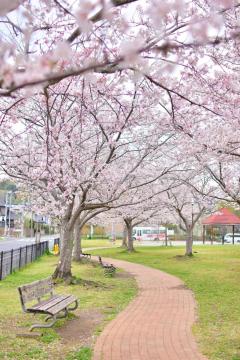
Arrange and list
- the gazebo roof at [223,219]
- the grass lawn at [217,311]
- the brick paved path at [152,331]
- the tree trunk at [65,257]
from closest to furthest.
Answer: the brick paved path at [152,331] → the grass lawn at [217,311] → the tree trunk at [65,257] → the gazebo roof at [223,219]

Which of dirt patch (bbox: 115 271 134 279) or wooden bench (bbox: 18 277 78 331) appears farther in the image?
dirt patch (bbox: 115 271 134 279)

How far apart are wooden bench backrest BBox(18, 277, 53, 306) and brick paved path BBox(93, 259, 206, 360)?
145 centimetres

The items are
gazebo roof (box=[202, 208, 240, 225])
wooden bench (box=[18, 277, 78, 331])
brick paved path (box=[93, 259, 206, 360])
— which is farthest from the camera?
gazebo roof (box=[202, 208, 240, 225])

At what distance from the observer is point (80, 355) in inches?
261

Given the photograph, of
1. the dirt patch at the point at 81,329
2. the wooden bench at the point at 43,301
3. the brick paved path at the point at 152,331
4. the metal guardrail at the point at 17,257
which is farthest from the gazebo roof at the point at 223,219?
the wooden bench at the point at 43,301

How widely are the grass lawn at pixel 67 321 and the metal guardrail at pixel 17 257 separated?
2.22 m

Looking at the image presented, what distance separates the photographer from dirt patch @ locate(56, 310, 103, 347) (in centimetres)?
773

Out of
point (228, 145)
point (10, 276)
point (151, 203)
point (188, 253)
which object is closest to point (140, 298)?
point (228, 145)

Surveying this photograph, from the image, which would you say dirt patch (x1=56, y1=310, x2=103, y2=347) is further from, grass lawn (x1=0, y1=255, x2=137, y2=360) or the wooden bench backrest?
the wooden bench backrest

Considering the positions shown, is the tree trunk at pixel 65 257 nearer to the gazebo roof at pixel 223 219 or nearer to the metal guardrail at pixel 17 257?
the metal guardrail at pixel 17 257

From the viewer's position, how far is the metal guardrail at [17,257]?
1935 centimetres

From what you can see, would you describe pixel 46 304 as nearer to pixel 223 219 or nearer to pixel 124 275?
pixel 124 275

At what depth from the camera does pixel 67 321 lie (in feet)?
30.4

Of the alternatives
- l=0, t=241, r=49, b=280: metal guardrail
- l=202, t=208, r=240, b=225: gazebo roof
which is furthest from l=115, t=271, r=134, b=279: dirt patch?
l=202, t=208, r=240, b=225: gazebo roof
